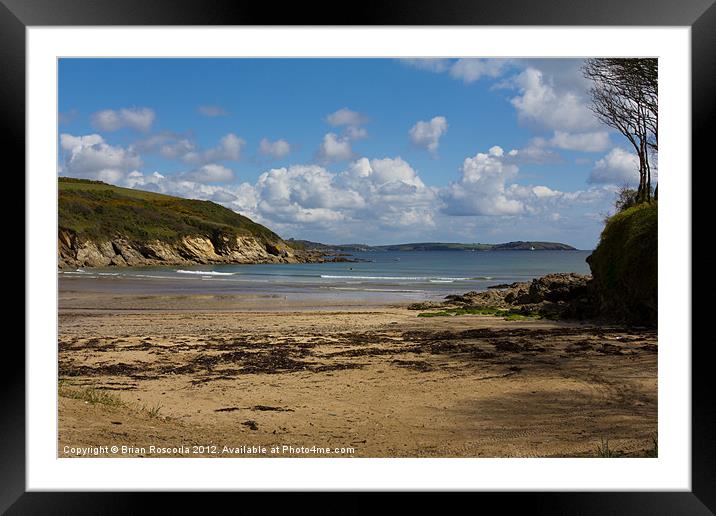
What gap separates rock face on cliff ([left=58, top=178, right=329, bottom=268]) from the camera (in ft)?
146

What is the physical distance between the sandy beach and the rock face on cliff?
3658cm

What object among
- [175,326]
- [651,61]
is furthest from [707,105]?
[175,326]

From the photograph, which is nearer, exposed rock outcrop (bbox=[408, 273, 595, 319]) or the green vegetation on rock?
the green vegetation on rock

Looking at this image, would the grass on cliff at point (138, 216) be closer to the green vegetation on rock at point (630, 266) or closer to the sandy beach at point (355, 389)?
the sandy beach at point (355, 389)

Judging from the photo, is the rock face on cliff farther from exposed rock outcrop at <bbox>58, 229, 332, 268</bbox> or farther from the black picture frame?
the black picture frame

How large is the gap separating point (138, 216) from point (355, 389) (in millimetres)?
50214

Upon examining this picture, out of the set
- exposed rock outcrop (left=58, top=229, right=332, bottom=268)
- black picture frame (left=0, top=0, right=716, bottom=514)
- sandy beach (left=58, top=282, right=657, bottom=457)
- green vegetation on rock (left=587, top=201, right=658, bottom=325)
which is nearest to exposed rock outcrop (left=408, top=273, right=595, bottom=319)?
green vegetation on rock (left=587, top=201, right=658, bottom=325)
